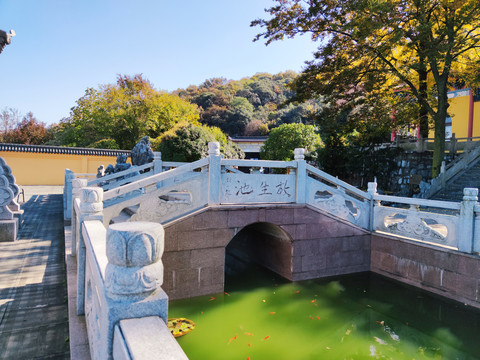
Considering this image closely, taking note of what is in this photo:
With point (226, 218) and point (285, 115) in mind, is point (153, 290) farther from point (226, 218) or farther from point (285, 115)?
point (285, 115)

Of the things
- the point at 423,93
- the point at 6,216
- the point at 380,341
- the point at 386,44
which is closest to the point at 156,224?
the point at 380,341

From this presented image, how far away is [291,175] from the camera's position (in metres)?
6.21

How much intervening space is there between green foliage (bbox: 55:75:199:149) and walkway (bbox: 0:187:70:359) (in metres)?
18.7

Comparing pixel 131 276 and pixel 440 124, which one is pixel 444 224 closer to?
pixel 131 276

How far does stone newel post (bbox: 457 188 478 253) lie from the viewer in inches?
201

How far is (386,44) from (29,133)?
2978 centimetres

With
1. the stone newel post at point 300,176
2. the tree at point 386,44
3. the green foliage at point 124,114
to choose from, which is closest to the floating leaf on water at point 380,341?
the stone newel post at point 300,176

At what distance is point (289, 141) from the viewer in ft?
71.6

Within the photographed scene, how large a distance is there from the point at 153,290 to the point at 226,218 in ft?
12.5

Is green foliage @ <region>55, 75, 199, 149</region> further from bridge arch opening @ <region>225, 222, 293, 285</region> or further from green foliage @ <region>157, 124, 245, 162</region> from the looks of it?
bridge arch opening @ <region>225, 222, 293, 285</region>

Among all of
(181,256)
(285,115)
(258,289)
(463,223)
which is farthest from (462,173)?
(285,115)

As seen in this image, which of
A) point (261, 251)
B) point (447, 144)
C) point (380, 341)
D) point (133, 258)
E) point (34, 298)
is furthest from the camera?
point (447, 144)

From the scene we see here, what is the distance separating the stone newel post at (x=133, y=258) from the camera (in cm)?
163

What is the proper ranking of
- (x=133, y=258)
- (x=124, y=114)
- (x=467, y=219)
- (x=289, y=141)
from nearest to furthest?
(x=133, y=258), (x=467, y=219), (x=289, y=141), (x=124, y=114)
